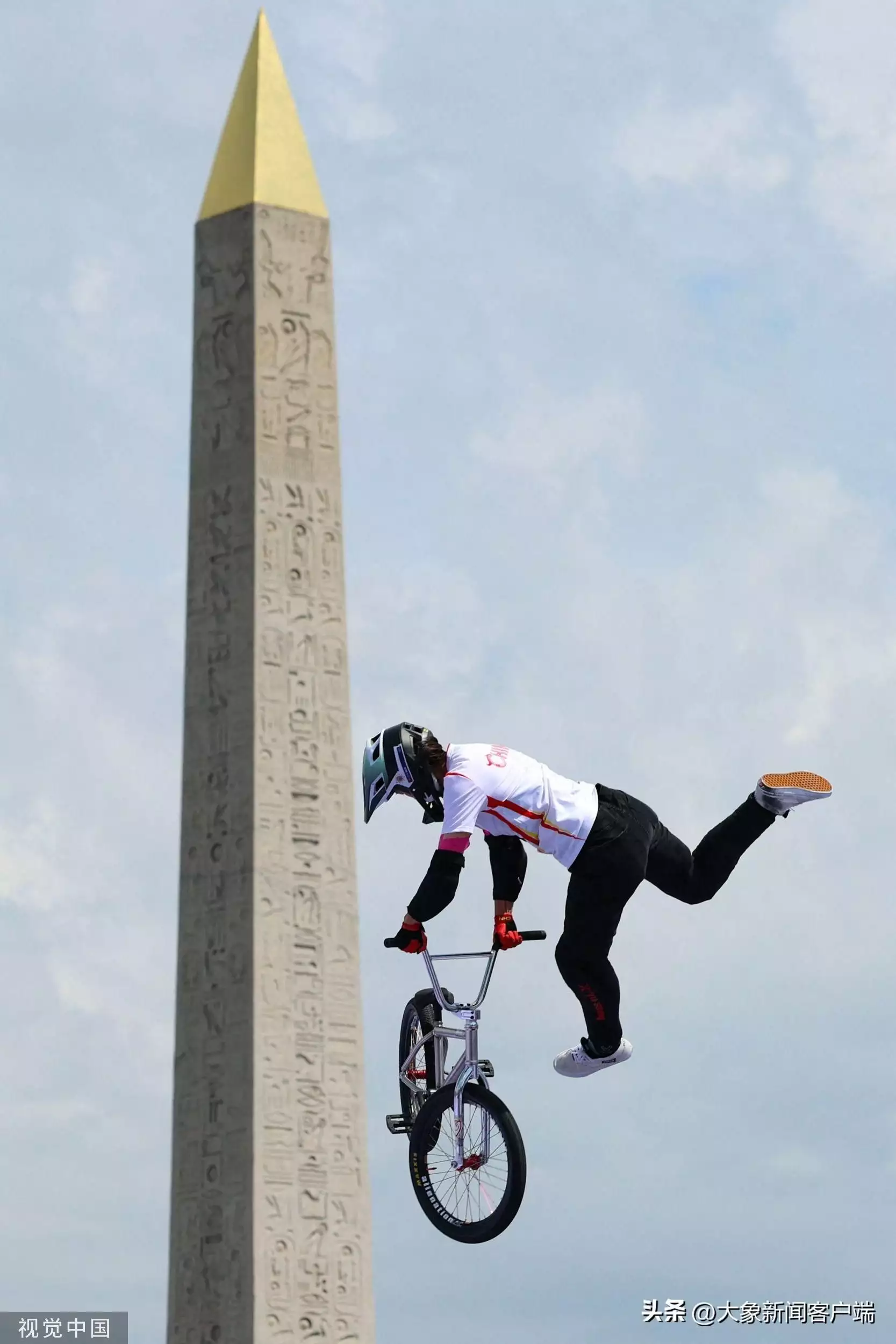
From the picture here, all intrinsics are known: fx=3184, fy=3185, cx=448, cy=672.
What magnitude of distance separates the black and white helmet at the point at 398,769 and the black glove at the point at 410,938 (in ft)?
2.38

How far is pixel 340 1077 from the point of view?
49.0 ft

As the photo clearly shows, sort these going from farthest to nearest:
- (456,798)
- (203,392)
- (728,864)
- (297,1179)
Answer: (728,864)
(456,798)
(203,392)
(297,1179)

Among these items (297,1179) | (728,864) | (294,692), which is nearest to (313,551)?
(294,692)

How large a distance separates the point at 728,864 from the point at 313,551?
5937 millimetres

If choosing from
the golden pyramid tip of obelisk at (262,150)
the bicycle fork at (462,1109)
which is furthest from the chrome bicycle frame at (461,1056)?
the golden pyramid tip of obelisk at (262,150)

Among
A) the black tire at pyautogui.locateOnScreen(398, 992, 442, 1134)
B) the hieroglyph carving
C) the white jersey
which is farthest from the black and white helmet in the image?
the hieroglyph carving

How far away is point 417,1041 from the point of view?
20172 mm

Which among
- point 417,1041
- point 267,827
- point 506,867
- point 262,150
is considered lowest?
point 267,827

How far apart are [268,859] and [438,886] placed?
4.53 meters

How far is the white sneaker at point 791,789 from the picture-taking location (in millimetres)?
20266

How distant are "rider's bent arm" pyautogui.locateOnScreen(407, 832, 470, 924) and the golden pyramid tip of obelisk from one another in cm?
467

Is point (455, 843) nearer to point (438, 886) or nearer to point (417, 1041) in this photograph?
point (438, 886)

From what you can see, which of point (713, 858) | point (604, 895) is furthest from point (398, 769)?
point (713, 858)

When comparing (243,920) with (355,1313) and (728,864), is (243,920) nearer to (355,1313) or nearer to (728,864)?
(355,1313)
